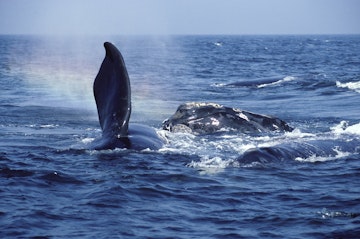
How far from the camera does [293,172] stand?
13.4 m

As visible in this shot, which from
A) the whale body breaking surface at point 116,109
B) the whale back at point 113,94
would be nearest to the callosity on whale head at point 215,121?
the whale body breaking surface at point 116,109

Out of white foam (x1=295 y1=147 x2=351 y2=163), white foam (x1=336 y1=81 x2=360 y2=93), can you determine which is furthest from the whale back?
white foam (x1=336 y1=81 x2=360 y2=93)

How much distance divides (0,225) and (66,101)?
66.0 ft

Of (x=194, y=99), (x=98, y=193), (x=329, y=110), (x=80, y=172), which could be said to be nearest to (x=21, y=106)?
(x=194, y=99)

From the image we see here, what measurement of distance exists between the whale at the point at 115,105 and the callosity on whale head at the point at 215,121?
325cm

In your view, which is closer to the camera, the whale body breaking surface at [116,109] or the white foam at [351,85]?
the whale body breaking surface at [116,109]

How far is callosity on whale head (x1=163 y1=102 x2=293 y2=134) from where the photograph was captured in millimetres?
19094

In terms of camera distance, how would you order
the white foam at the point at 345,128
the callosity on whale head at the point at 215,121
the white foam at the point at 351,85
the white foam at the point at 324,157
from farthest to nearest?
the white foam at the point at 351,85
the white foam at the point at 345,128
the callosity on whale head at the point at 215,121
the white foam at the point at 324,157

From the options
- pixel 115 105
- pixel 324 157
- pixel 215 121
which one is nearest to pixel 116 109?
pixel 115 105

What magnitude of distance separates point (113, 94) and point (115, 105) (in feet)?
0.83

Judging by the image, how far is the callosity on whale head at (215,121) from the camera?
62.6 ft

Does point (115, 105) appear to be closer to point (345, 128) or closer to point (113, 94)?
point (113, 94)

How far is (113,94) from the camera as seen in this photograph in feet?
51.0

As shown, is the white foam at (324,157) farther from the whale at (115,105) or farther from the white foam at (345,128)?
the white foam at (345,128)
